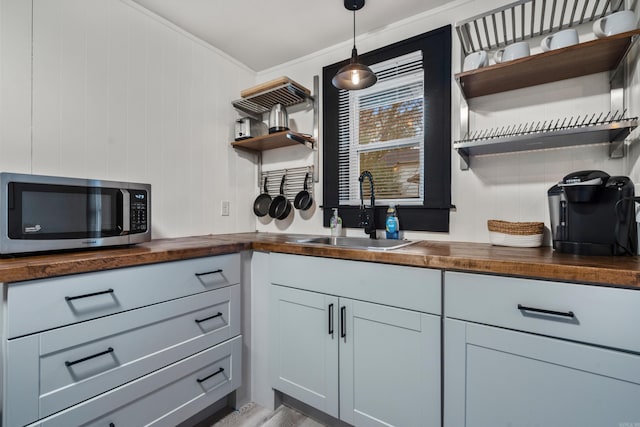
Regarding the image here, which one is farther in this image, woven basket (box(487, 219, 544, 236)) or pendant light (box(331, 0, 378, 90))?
pendant light (box(331, 0, 378, 90))

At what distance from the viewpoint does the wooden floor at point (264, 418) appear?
1.58 metres

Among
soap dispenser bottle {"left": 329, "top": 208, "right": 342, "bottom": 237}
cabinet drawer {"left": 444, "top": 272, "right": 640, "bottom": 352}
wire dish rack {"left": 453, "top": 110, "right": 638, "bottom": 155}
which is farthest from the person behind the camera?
soap dispenser bottle {"left": 329, "top": 208, "right": 342, "bottom": 237}

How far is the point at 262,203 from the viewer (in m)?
2.50

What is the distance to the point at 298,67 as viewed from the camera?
2.37m

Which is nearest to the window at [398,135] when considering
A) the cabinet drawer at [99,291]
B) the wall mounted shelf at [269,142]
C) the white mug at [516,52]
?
the wall mounted shelf at [269,142]

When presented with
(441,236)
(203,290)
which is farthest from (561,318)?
(203,290)

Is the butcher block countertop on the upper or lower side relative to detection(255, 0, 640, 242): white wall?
lower

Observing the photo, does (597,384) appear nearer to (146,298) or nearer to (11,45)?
(146,298)

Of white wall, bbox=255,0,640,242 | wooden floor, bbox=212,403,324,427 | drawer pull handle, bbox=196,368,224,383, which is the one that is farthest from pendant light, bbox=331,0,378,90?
wooden floor, bbox=212,403,324,427

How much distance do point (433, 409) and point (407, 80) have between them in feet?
5.84

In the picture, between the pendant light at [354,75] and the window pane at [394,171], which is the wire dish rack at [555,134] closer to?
the window pane at [394,171]

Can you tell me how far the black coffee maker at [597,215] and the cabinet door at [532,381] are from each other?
431 mm

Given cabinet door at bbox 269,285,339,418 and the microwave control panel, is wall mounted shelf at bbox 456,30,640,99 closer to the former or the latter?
cabinet door at bbox 269,285,339,418

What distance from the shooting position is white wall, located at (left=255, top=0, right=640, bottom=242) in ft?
4.56
